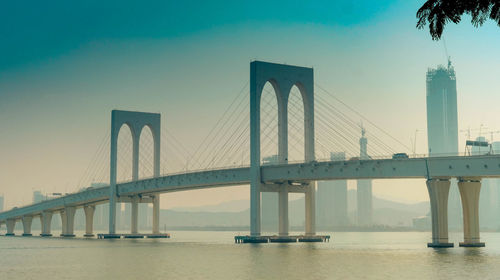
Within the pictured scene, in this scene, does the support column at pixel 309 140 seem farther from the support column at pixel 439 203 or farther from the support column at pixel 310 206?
the support column at pixel 439 203

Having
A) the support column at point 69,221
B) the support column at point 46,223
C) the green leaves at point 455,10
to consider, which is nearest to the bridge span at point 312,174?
the support column at point 69,221

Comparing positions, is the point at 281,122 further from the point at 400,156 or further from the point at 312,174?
the point at 400,156

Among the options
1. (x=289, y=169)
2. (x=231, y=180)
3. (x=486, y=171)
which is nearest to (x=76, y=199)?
(x=231, y=180)

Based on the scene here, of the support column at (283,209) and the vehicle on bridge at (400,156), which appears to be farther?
the support column at (283,209)

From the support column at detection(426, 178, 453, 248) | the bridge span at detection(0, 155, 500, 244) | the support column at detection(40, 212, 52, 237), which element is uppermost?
the bridge span at detection(0, 155, 500, 244)

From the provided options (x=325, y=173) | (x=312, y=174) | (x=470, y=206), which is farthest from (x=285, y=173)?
(x=470, y=206)

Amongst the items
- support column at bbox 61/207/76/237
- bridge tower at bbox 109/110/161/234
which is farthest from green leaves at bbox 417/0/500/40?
support column at bbox 61/207/76/237

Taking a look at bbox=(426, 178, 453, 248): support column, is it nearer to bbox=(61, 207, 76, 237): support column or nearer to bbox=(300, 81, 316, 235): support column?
bbox=(300, 81, 316, 235): support column
